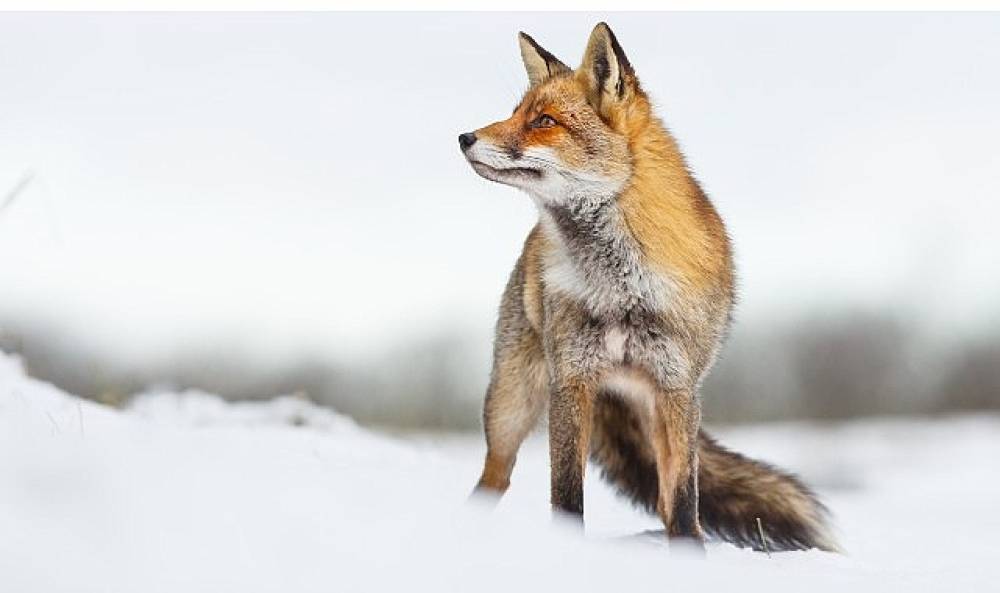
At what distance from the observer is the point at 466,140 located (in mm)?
3789

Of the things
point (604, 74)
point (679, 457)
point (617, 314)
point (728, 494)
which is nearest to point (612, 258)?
point (617, 314)

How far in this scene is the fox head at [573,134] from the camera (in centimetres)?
381

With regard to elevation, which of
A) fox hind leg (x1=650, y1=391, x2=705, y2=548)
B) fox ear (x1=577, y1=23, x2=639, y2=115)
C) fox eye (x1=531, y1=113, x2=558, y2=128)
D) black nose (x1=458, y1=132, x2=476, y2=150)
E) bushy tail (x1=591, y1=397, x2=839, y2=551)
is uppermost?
fox ear (x1=577, y1=23, x2=639, y2=115)

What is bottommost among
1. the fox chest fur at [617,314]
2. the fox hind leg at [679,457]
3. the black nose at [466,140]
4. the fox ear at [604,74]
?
the fox hind leg at [679,457]

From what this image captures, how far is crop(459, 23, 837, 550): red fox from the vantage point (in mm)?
3893

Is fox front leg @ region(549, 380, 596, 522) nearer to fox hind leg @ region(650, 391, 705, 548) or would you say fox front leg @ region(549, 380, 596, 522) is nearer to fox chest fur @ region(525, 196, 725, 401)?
fox chest fur @ region(525, 196, 725, 401)

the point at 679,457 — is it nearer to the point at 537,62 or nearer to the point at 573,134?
the point at 573,134

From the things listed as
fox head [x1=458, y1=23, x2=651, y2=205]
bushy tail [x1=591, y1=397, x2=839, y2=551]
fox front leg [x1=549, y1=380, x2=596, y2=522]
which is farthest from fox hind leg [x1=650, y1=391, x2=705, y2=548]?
fox head [x1=458, y1=23, x2=651, y2=205]

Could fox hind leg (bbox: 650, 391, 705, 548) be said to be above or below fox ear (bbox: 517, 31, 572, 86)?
below

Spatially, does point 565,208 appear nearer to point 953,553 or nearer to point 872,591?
point 872,591

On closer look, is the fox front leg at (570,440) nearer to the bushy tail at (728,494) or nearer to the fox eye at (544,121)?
the bushy tail at (728,494)

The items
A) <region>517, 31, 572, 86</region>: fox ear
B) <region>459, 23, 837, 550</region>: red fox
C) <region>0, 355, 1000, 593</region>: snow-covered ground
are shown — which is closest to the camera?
<region>0, 355, 1000, 593</region>: snow-covered ground

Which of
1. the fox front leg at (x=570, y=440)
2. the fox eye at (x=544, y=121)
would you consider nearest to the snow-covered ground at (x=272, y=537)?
the fox front leg at (x=570, y=440)

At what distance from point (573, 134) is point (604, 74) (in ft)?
0.81
